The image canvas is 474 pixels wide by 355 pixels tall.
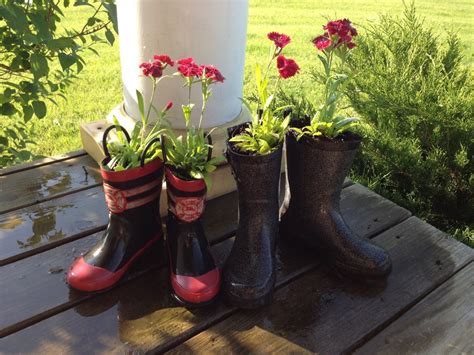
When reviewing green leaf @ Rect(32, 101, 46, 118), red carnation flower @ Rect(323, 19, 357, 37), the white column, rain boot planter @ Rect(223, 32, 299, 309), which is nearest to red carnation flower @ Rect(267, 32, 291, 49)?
rain boot planter @ Rect(223, 32, 299, 309)

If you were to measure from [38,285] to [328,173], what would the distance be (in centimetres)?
81

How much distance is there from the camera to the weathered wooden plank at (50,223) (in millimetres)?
1294

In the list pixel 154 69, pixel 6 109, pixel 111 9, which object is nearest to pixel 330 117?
pixel 154 69

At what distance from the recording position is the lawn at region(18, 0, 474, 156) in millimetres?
2844

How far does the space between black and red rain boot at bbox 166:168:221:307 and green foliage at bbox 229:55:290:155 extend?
148 millimetres

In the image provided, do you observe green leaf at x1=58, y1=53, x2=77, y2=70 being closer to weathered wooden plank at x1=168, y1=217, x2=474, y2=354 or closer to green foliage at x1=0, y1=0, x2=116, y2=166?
green foliage at x1=0, y1=0, x2=116, y2=166

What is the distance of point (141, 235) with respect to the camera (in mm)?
1210

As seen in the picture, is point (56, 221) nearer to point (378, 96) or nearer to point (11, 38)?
point (11, 38)

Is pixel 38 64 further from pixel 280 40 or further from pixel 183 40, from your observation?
pixel 280 40

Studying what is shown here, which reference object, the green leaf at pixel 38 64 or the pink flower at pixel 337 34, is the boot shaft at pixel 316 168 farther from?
the green leaf at pixel 38 64

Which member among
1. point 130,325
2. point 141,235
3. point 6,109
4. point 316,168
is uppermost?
point 316,168

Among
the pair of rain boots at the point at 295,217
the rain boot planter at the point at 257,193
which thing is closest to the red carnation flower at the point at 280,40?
the rain boot planter at the point at 257,193

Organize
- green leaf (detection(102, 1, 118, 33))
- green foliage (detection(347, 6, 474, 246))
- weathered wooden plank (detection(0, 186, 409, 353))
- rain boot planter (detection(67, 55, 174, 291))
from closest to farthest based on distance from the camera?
weathered wooden plank (detection(0, 186, 409, 353)), rain boot planter (detection(67, 55, 174, 291)), green leaf (detection(102, 1, 118, 33)), green foliage (detection(347, 6, 474, 246))

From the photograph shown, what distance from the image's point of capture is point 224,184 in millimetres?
1607
